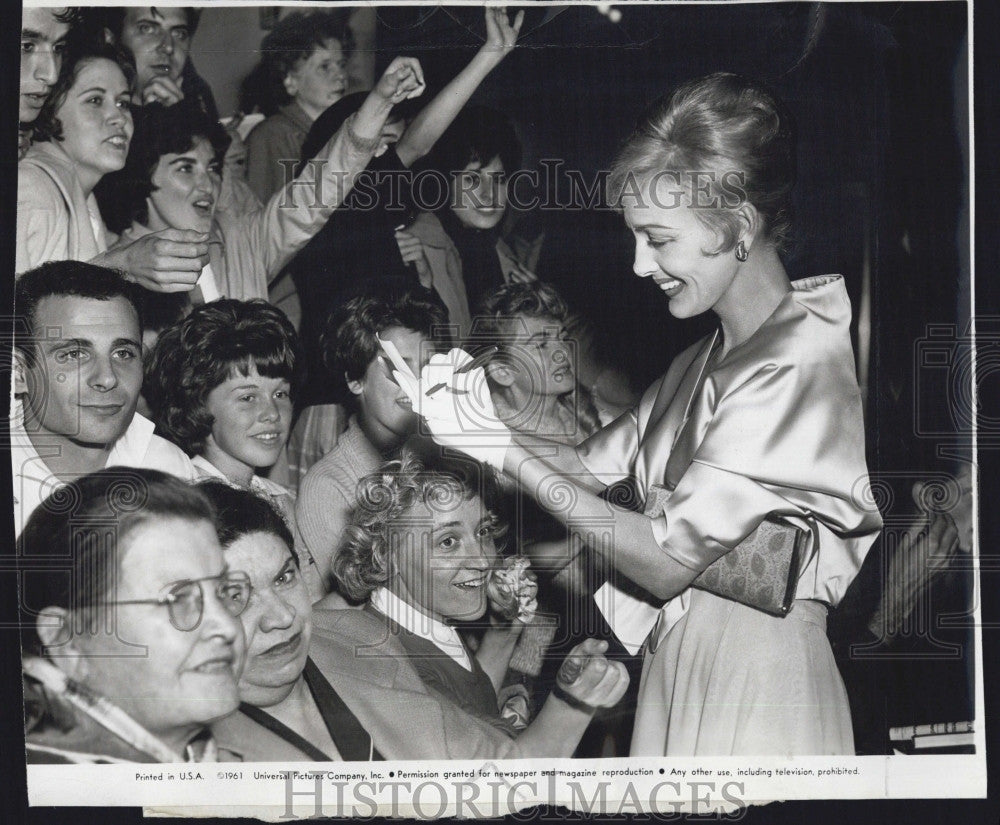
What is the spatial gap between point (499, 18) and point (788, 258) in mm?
1423

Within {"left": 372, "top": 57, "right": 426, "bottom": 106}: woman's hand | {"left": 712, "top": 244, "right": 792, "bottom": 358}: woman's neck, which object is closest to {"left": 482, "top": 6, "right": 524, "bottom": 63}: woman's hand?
{"left": 372, "top": 57, "right": 426, "bottom": 106}: woman's hand

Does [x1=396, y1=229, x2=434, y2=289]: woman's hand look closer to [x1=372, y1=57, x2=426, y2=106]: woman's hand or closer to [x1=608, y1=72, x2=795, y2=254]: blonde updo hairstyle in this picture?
[x1=372, y1=57, x2=426, y2=106]: woman's hand

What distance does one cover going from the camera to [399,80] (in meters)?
4.02

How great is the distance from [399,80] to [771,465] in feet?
6.56

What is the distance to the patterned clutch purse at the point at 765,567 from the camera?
3.84 meters

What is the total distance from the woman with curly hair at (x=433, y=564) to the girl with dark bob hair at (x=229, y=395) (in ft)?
0.80

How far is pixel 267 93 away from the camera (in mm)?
4023

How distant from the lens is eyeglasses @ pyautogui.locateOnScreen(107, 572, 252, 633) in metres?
3.78

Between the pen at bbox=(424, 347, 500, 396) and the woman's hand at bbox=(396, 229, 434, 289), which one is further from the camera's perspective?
the woman's hand at bbox=(396, 229, 434, 289)

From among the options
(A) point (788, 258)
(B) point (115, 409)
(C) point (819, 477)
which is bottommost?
(C) point (819, 477)

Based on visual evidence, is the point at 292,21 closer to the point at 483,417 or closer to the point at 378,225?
the point at 378,225

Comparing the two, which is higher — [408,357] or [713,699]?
[408,357]

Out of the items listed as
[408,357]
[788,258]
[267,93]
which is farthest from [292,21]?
[788,258]

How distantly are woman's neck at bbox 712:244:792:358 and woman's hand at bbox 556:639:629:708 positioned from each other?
1234 mm
